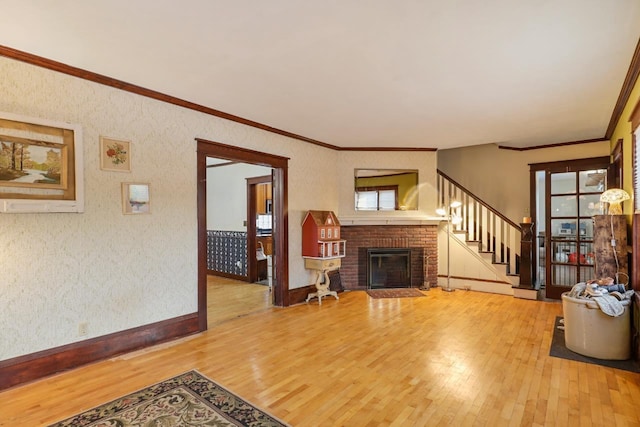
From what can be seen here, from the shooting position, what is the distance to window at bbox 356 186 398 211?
6.63 meters

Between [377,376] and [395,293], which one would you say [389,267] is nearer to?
[395,293]

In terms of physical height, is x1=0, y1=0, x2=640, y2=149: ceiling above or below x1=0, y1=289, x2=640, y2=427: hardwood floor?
above

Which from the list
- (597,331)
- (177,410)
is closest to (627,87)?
(597,331)

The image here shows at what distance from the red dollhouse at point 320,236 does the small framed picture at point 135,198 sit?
253cm

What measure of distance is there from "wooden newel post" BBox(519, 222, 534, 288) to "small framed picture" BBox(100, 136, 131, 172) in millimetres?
6005

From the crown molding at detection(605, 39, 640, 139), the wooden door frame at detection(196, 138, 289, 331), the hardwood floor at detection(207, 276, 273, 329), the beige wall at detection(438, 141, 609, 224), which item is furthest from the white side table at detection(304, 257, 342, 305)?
the crown molding at detection(605, 39, 640, 139)

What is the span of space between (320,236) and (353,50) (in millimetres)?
3209

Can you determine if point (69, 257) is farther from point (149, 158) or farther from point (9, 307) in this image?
point (149, 158)

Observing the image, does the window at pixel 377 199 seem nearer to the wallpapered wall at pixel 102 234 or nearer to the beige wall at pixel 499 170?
the beige wall at pixel 499 170

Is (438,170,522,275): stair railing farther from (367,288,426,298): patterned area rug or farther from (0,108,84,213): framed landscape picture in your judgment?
(0,108,84,213): framed landscape picture

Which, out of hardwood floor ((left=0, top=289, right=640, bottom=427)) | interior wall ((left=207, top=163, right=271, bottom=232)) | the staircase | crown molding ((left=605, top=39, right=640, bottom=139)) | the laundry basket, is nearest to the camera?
hardwood floor ((left=0, top=289, right=640, bottom=427))

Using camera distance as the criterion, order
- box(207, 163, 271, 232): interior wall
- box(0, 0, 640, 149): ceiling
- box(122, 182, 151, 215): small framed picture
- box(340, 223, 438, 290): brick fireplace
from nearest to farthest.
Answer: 1. box(0, 0, 640, 149): ceiling
2. box(122, 182, 151, 215): small framed picture
3. box(340, 223, 438, 290): brick fireplace
4. box(207, 163, 271, 232): interior wall

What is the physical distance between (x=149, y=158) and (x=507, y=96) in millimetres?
3939

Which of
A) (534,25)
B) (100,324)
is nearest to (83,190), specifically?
(100,324)
